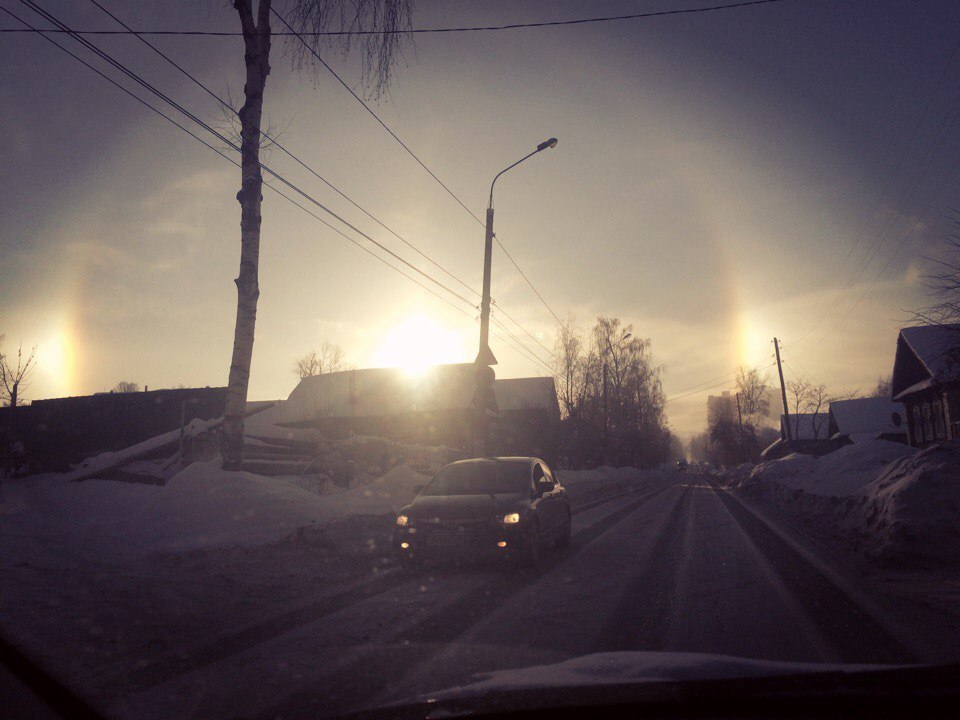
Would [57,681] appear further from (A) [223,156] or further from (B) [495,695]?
(A) [223,156]

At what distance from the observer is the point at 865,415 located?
5538 centimetres

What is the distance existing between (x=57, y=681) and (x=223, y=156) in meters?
10.7

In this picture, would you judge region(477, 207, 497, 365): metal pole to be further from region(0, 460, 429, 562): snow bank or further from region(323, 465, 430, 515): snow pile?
region(0, 460, 429, 562): snow bank

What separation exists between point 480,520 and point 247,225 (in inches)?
309

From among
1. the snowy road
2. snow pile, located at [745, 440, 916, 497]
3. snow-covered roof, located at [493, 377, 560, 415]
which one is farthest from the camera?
snow-covered roof, located at [493, 377, 560, 415]

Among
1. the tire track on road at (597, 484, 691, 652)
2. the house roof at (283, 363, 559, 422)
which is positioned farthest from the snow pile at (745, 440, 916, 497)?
the house roof at (283, 363, 559, 422)

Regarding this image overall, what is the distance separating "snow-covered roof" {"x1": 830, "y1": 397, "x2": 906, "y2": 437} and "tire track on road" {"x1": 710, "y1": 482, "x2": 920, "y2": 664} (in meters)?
52.6

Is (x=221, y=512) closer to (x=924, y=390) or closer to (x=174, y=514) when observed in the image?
(x=174, y=514)

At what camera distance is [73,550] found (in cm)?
712

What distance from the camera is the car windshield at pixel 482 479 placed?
961cm

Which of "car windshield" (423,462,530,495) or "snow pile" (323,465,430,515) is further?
"snow pile" (323,465,430,515)

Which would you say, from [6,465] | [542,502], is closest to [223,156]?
[542,502]

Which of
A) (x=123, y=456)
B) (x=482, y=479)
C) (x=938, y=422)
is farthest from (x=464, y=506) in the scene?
(x=938, y=422)

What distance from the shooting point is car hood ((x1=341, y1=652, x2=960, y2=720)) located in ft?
7.43
